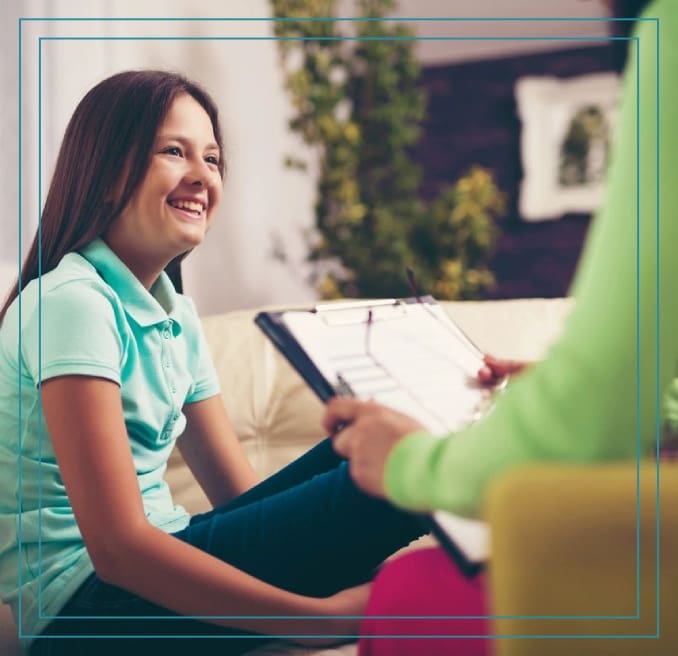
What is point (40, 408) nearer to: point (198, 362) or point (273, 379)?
point (198, 362)

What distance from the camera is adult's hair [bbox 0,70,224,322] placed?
74cm

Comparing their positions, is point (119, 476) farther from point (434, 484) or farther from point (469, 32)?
point (469, 32)

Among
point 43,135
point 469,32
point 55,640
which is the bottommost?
point 55,640

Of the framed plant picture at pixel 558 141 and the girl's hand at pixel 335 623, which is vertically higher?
the framed plant picture at pixel 558 141

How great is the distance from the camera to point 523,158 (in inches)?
126

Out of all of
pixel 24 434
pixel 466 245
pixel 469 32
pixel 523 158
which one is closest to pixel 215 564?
pixel 24 434

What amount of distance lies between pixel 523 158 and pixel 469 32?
60cm

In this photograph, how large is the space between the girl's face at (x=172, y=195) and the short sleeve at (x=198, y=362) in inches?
4.2

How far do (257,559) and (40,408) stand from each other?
0.73 ft

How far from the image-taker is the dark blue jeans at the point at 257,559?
2.21 feet

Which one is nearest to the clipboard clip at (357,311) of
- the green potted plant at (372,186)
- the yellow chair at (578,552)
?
the yellow chair at (578,552)

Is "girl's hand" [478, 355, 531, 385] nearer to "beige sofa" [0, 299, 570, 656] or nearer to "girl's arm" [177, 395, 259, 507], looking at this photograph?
"girl's arm" [177, 395, 259, 507]

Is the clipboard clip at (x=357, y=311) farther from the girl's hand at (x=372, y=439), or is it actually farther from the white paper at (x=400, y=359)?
the girl's hand at (x=372, y=439)

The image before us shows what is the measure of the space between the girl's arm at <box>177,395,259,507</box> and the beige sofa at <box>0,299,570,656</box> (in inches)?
8.7
